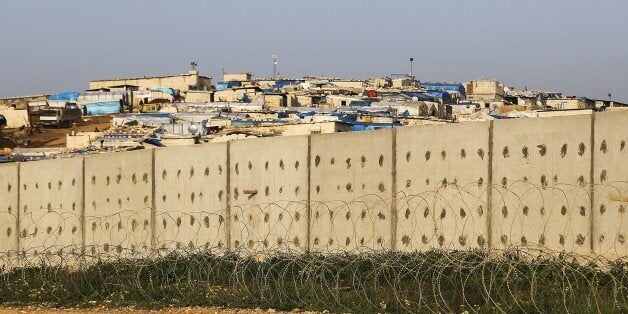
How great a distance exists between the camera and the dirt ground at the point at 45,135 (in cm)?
4478

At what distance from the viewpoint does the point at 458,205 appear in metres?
14.0

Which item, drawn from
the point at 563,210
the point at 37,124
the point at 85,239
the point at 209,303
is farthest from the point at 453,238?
the point at 37,124

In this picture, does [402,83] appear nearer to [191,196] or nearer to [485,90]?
[485,90]

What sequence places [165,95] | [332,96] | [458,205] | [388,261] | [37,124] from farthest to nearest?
[165,95] < [332,96] < [37,124] < [458,205] < [388,261]

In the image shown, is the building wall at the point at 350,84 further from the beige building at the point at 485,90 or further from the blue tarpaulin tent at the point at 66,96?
the blue tarpaulin tent at the point at 66,96

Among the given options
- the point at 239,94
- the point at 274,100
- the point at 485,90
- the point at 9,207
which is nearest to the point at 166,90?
the point at 239,94

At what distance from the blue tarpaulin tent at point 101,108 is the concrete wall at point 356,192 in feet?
134

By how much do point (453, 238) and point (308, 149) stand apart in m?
2.77

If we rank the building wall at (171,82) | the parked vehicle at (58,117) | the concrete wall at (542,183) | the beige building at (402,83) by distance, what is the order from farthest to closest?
1. the beige building at (402,83)
2. the building wall at (171,82)
3. the parked vehicle at (58,117)
4. the concrete wall at (542,183)

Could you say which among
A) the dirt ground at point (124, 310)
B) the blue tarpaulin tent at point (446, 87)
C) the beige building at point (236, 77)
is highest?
the beige building at point (236, 77)

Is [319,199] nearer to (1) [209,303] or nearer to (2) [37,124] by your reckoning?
(1) [209,303]

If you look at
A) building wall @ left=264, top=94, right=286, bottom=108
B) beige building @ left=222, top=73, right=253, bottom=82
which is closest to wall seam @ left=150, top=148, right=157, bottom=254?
building wall @ left=264, top=94, right=286, bottom=108

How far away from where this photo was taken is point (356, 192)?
49.6 ft

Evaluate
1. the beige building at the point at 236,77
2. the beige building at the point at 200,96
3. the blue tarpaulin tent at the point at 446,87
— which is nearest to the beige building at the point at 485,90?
the blue tarpaulin tent at the point at 446,87
